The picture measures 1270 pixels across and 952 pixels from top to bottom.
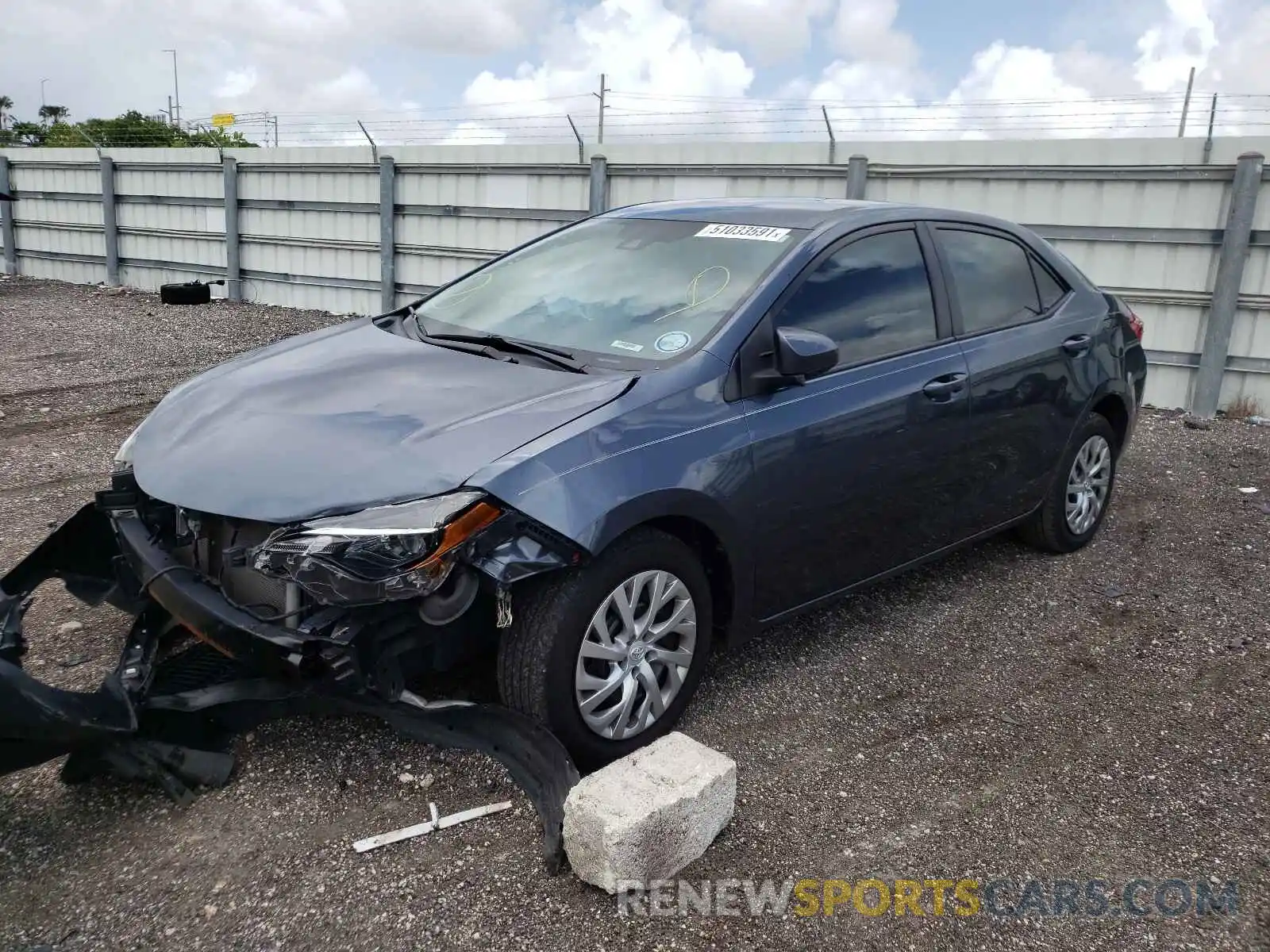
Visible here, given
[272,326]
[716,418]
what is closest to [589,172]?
[272,326]

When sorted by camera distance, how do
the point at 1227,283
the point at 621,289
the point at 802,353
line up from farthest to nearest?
the point at 1227,283 < the point at 621,289 < the point at 802,353

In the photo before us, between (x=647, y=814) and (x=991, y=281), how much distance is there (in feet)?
9.67

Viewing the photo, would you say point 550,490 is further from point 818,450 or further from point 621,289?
point 621,289

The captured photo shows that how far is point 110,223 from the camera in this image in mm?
17625

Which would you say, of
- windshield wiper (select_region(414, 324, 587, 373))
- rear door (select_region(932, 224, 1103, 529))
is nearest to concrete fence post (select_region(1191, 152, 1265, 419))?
rear door (select_region(932, 224, 1103, 529))

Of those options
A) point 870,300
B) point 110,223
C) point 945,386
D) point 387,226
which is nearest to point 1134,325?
point 945,386

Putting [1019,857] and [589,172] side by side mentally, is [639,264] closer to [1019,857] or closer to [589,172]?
[1019,857]

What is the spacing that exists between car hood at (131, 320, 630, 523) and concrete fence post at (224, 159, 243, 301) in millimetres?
13129

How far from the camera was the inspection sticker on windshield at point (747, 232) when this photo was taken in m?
3.75

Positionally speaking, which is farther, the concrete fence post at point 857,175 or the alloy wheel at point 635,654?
the concrete fence post at point 857,175

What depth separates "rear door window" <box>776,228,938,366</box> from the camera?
361 cm

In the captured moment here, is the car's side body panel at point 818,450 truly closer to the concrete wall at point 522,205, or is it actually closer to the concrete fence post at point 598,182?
the concrete wall at point 522,205

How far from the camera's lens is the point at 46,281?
18922 millimetres

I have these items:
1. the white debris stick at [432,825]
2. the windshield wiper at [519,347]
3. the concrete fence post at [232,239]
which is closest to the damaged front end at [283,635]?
the white debris stick at [432,825]
